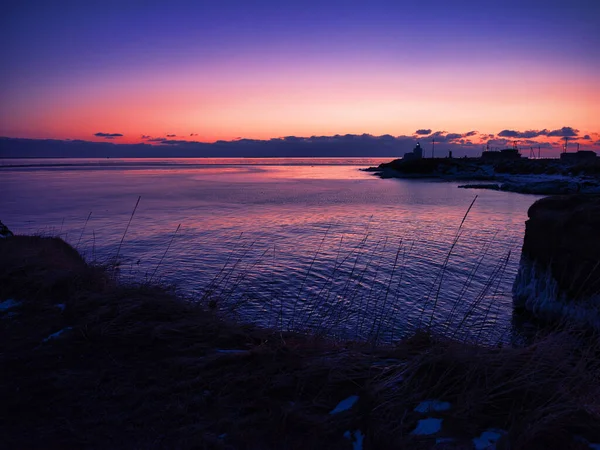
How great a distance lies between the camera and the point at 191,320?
19.6ft

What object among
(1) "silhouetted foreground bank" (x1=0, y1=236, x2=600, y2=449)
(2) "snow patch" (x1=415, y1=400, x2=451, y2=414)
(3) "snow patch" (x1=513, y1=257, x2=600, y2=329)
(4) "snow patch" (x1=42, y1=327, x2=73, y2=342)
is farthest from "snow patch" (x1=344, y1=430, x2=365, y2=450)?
(3) "snow patch" (x1=513, y1=257, x2=600, y2=329)

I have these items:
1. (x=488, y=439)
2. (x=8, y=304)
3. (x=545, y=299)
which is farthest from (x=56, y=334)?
(x=545, y=299)

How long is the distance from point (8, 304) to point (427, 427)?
23.7ft

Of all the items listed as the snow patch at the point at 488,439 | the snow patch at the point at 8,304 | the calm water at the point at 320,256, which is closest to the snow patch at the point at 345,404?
the snow patch at the point at 488,439

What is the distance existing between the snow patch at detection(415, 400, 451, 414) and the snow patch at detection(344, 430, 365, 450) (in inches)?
25.1

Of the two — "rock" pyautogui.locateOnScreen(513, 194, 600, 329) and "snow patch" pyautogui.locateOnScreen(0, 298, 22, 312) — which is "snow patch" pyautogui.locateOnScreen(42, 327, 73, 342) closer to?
"snow patch" pyautogui.locateOnScreen(0, 298, 22, 312)

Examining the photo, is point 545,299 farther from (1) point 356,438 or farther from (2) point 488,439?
(1) point 356,438

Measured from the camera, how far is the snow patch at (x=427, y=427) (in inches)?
134

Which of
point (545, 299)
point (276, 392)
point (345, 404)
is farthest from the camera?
point (545, 299)

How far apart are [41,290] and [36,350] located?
2.50m

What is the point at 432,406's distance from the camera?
372 cm

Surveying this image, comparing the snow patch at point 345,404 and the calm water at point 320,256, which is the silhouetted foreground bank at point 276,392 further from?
the calm water at point 320,256

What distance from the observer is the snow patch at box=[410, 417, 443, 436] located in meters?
3.40

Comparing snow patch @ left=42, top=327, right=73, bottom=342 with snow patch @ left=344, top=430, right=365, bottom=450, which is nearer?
snow patch @ left=344, top=430, right=365, bottom=450
